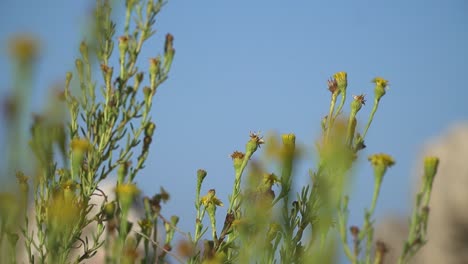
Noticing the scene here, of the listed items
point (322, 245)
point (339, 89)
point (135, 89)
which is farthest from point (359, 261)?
point (135, 89)

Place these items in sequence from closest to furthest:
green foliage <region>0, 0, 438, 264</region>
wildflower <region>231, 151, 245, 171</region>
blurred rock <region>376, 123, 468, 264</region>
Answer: green foliage <region>0, 0, 438, 264</region>, wildflower <region>231, 151, 245, 171</region>, blurred rock <region>376, 123, 468, 264</region>

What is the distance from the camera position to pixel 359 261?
1449mm

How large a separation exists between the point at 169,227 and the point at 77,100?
622mm

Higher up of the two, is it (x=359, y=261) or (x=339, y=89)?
(x=339, y=89)

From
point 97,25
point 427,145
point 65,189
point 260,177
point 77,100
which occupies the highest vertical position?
point 427,145

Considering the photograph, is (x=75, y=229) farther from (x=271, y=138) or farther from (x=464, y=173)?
(x=464, y=173)

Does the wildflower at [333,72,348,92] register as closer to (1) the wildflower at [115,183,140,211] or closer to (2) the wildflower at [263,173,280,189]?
(2) the wildflower at [263,173,280,189]

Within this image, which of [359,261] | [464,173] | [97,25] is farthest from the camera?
[464,173]

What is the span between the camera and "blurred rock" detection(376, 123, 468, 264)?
13.0 meters

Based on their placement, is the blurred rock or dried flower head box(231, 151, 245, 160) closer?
dried flower head box(231, 151, 245, 160)

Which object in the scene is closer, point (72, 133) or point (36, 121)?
point (36, 121)

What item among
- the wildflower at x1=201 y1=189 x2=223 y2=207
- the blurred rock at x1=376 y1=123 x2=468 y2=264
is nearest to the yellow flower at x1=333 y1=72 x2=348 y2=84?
the wildflower at x1=201 y1=189 x2=223 y2=207

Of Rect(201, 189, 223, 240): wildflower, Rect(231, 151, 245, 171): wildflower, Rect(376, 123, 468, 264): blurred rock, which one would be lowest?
Rect(201, 189, 223, 240): wildflower

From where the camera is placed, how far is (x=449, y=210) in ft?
43.2
